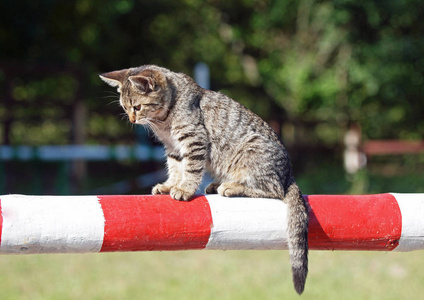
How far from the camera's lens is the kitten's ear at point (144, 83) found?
2879 mm

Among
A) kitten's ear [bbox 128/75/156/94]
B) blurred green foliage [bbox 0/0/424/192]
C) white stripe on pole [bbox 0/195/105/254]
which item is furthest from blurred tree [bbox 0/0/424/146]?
white stripe on pole [bbox 0/195/105/254]

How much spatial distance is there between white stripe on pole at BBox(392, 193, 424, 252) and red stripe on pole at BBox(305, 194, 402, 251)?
0.02 meters

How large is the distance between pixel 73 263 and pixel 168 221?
420 centimetres

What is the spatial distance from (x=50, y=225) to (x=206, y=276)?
12.0ft

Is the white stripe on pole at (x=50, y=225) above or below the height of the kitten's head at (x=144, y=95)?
below

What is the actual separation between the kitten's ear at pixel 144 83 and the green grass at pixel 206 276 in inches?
85.8

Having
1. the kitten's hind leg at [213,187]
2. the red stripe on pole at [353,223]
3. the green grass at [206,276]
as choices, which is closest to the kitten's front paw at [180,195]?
the red stripe on pole at [353,223]

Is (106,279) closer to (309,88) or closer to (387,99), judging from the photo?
(387,99)

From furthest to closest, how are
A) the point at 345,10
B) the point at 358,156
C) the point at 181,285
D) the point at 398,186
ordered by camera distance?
1. the point at 358,156
2. the point at 398,186
3. the point at 345,10
4. the point at 181,285

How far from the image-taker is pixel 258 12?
13969 millimetres

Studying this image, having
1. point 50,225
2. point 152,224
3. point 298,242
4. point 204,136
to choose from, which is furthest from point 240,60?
point 50,225

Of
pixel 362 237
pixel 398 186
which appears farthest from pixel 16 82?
pixel 362 237

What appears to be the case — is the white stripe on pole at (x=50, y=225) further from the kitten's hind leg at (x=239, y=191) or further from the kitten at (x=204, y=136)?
the kitten's hind leg at (x=239, y=191)

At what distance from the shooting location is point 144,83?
294cm
